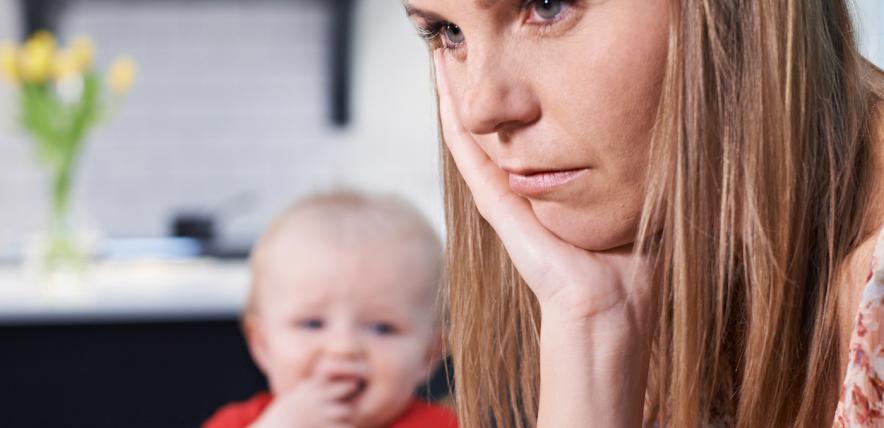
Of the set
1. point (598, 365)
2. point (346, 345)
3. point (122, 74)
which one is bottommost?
point (346, 345)

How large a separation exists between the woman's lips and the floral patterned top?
0.22 meters

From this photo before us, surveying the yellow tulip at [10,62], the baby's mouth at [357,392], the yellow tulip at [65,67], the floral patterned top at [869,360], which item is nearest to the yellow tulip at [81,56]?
the yellow tulip at [65,67]

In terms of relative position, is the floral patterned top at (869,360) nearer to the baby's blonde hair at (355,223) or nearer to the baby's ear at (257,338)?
the baby's blonde hair at (355,223)

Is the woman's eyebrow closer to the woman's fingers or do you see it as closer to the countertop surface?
the woman's fingers

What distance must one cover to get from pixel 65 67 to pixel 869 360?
288 cm

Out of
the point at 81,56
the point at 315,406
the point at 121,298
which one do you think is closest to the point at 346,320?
the point at 315,406

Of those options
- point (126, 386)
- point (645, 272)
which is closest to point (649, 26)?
point (645, 272)

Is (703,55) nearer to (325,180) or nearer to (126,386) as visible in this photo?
(126,386)

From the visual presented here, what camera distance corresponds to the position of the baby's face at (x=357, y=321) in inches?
67.2

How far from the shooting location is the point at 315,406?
1.69 m

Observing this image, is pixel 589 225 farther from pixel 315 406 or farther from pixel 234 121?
pixel 234 121

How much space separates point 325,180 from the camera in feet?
11.8

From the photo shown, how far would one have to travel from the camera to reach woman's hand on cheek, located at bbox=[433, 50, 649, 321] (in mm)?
930

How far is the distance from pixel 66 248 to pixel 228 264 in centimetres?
46
